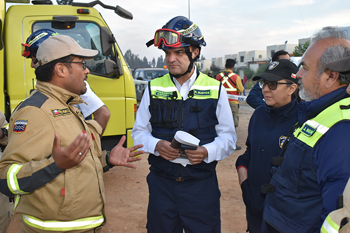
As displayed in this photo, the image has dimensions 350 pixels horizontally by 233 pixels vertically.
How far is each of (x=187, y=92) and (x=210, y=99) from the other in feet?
0.76

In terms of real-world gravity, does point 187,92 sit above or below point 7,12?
below

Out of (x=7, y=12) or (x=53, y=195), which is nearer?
(x=53, y=195)

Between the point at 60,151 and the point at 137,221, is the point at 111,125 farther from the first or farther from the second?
the point at 60,151

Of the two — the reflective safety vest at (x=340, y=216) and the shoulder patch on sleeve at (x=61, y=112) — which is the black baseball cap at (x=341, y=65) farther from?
the shoulder patch on sleeve at (x=61, y=112)

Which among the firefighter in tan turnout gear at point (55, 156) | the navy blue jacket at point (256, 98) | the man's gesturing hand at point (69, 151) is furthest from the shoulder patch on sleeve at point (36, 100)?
the navy blue jacket at point (256, 98)

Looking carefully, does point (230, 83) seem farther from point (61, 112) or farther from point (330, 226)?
point (330, 226)

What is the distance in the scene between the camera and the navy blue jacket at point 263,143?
7.36 ft

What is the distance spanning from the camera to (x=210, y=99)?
7.94ft

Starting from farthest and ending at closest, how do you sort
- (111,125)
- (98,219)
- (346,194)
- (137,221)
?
(111,125) → (137,221) → (98,219) → (346,194)

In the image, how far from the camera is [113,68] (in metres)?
4.58

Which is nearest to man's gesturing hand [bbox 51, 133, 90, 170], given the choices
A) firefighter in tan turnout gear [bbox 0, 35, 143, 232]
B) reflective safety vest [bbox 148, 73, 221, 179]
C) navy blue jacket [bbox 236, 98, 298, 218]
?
firefighter in tan turnout gear [bbox 0, 35, 143, 232]

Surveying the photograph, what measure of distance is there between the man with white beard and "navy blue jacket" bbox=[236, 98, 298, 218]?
515 millimetres

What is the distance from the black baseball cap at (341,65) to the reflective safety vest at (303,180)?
0.51 feet

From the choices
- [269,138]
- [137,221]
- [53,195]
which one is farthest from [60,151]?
[137,221]
